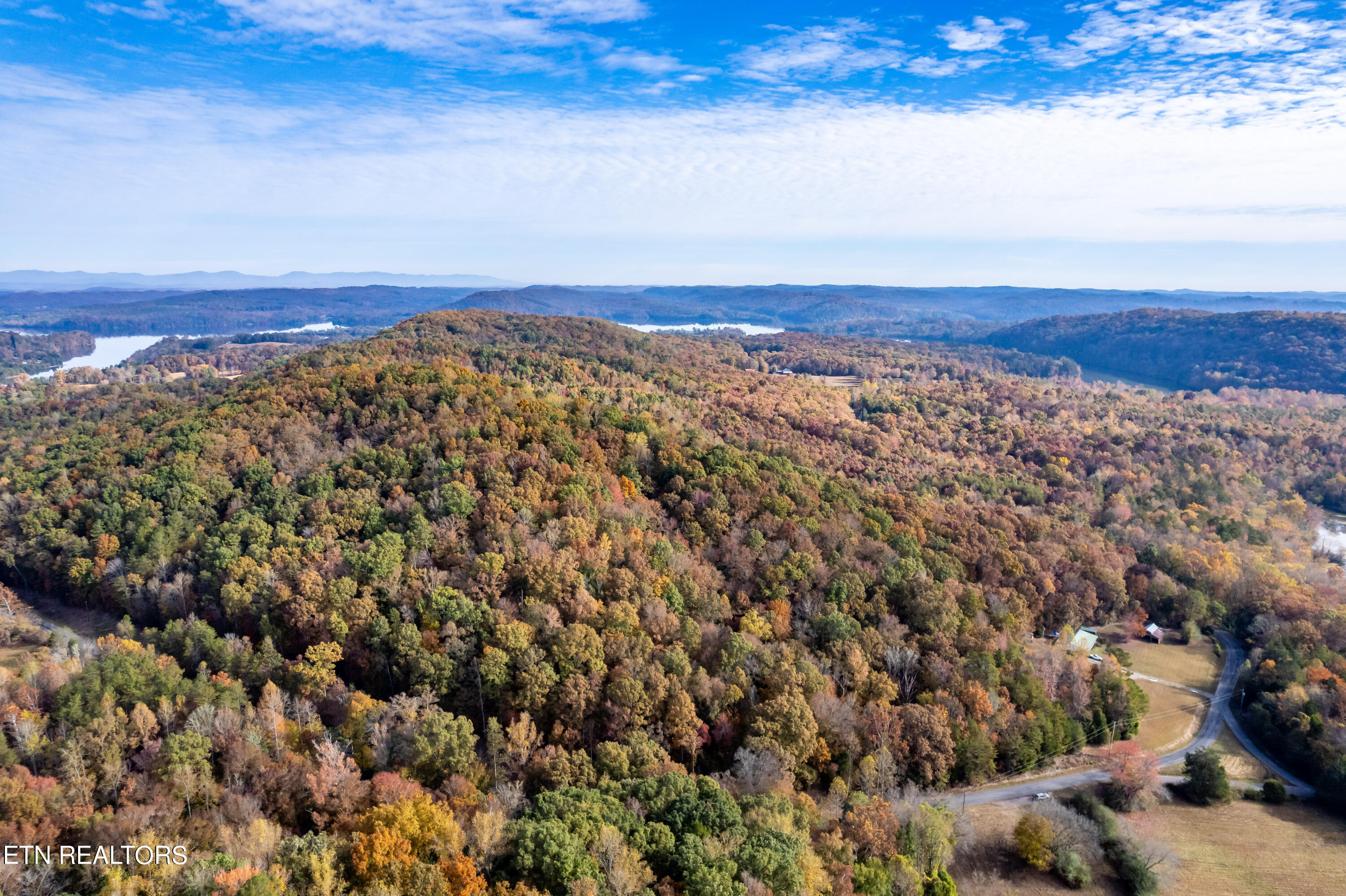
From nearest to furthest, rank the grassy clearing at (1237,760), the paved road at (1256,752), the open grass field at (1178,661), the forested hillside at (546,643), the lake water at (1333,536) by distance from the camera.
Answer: the forested hillside at (546,643) < the paved road at (1256,752) < the grassy clearing at (1237,760) < the open grass field at (1178,661) < the lake water at (1333,536)

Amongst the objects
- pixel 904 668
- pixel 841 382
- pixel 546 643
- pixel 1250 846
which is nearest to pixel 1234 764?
pixel 1250 846

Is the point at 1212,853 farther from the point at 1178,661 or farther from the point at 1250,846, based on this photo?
the point at 1178,661

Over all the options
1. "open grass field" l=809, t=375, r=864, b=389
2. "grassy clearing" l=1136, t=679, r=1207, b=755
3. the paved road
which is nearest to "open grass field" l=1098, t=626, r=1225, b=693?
the paved road

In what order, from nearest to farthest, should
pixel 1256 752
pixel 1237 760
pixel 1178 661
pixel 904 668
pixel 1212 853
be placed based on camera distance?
pixel 1212 853, pixel 904 668, pixel 1237 760, pixel 1256 752, pixel 1178 661

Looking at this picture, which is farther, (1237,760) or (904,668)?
(1237,760)

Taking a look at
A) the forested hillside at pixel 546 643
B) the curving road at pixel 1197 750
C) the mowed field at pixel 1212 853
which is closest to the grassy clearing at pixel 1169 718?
the curving road at pixel 1197 750

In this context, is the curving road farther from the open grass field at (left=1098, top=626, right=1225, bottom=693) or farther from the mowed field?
the mowed field

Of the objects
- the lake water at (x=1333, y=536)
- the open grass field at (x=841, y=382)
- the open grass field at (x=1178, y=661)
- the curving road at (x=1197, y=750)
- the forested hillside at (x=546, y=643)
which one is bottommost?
the curving road at (x=1197, y=750)

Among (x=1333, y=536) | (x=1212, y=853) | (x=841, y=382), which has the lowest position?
(x=1212, y=853)

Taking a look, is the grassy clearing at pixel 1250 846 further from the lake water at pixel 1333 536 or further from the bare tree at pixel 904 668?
the lake water at pixel 1333 536
